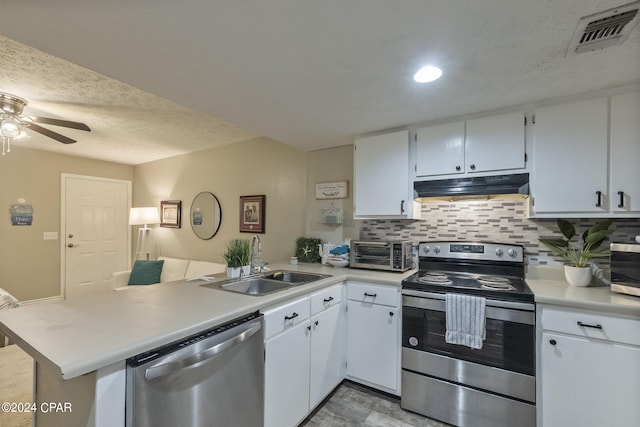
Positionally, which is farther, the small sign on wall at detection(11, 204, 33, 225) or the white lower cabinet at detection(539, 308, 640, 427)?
the small sign on wall at detection(11, 204, 33, 225)

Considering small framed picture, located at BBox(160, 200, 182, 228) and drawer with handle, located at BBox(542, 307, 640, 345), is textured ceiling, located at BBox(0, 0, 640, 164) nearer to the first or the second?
drawer with handle, located at BBox(542, 307, 640, 345)

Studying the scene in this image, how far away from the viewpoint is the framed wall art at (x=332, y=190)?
2889 millimetres

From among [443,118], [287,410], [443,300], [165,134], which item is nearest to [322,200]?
[443,118]

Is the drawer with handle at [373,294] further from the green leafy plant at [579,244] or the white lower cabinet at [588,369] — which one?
the green leafy plant at [579,244]

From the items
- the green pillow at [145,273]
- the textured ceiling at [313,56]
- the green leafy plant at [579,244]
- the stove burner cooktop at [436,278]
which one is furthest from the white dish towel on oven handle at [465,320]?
the green pillow at [145,273]

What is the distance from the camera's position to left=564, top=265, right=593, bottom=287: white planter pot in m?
1.81

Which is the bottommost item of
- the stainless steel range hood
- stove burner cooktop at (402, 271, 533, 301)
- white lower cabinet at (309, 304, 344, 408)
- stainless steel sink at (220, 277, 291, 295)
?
white lower cabinet at (309, 304, 344, 408)

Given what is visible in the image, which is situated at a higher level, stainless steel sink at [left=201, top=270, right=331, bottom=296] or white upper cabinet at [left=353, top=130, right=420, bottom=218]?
white upper cabinet at [left=353, top=130, right=420, bottom=218]

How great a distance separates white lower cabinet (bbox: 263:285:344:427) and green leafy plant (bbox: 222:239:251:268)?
58 centimetres

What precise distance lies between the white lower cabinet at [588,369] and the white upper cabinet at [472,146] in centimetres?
101

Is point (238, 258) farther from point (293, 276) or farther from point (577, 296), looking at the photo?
point (577, 296)

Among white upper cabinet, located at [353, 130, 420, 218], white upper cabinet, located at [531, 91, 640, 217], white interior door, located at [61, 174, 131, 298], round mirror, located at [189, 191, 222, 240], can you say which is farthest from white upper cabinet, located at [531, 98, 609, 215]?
white interior door, located at [61, 174, 131, 298]

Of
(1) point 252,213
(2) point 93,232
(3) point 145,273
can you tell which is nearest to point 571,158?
(1) point 252,213

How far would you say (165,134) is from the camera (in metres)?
3.47
